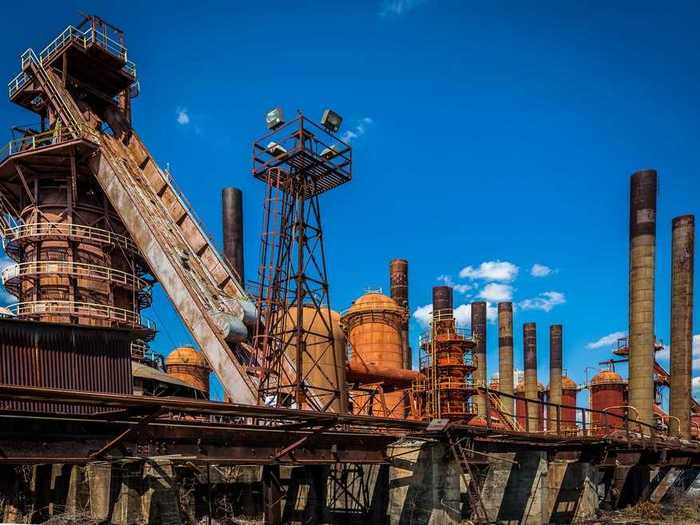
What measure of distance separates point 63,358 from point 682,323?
27012 mm

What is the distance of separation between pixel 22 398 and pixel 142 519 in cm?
483

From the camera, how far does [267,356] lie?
22.7 metres

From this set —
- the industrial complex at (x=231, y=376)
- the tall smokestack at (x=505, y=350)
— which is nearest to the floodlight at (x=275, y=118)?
the industrial complex at (x=231, y=376)

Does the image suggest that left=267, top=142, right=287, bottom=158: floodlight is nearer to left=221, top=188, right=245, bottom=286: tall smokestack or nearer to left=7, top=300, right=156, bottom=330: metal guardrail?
left=7, top=300, right=156, bottom=330: metal guardrail

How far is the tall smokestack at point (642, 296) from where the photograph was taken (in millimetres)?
29797

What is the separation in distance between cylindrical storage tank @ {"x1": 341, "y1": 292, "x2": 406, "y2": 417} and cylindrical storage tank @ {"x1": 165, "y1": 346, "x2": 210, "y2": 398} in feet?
34.1

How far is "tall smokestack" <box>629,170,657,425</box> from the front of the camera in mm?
29797

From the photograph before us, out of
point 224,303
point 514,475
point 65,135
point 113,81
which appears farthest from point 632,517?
point 113,81

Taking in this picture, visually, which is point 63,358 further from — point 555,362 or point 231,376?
point 555,362

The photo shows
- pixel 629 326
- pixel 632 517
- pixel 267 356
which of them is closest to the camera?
pixel 632 517

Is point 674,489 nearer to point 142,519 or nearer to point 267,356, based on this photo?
point 267,356

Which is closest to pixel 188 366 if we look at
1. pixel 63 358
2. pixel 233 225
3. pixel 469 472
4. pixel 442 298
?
pixel 233 225

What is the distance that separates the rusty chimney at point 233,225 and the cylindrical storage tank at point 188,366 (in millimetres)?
6972

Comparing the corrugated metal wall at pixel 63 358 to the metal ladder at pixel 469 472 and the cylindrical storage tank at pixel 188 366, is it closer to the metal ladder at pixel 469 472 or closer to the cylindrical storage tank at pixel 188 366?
the metal ladder at pixel 469 472
